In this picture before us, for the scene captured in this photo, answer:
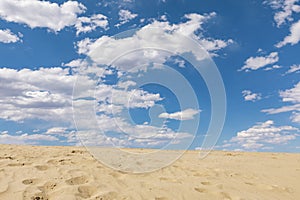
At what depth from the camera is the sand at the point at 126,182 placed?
594 cm

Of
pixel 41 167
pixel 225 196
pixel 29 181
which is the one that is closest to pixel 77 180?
pixel 29 181

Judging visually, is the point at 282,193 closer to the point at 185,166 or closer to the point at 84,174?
the point at 185,166

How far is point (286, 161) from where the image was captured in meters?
12.2

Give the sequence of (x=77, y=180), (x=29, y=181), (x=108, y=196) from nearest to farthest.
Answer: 1. (x=108, y=196)
2. (x=29, y=181)
3. (x=77, y=180)

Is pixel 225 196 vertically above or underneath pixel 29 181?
underneath

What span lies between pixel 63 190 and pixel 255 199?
425 cm

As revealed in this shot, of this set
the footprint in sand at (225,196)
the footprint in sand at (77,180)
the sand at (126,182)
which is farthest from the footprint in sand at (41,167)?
the footprint in sand at (225,196)

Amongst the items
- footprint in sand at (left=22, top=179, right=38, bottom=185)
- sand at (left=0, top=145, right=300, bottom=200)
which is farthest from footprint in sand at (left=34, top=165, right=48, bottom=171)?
footprint in sand at (left=22, top=179, right=38, bottom=185)

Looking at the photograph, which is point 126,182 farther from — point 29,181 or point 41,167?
point 41,167

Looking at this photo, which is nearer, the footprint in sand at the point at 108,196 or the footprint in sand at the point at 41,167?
the footprint in sand at the point at 108,196

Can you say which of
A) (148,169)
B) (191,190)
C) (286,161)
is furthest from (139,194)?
(286,161)

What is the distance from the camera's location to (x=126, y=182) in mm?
6930

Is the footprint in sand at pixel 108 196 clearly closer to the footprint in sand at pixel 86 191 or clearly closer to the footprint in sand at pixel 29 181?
the footprint in sand at pixel 86 191

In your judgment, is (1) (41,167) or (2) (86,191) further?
(1) (41,167)
